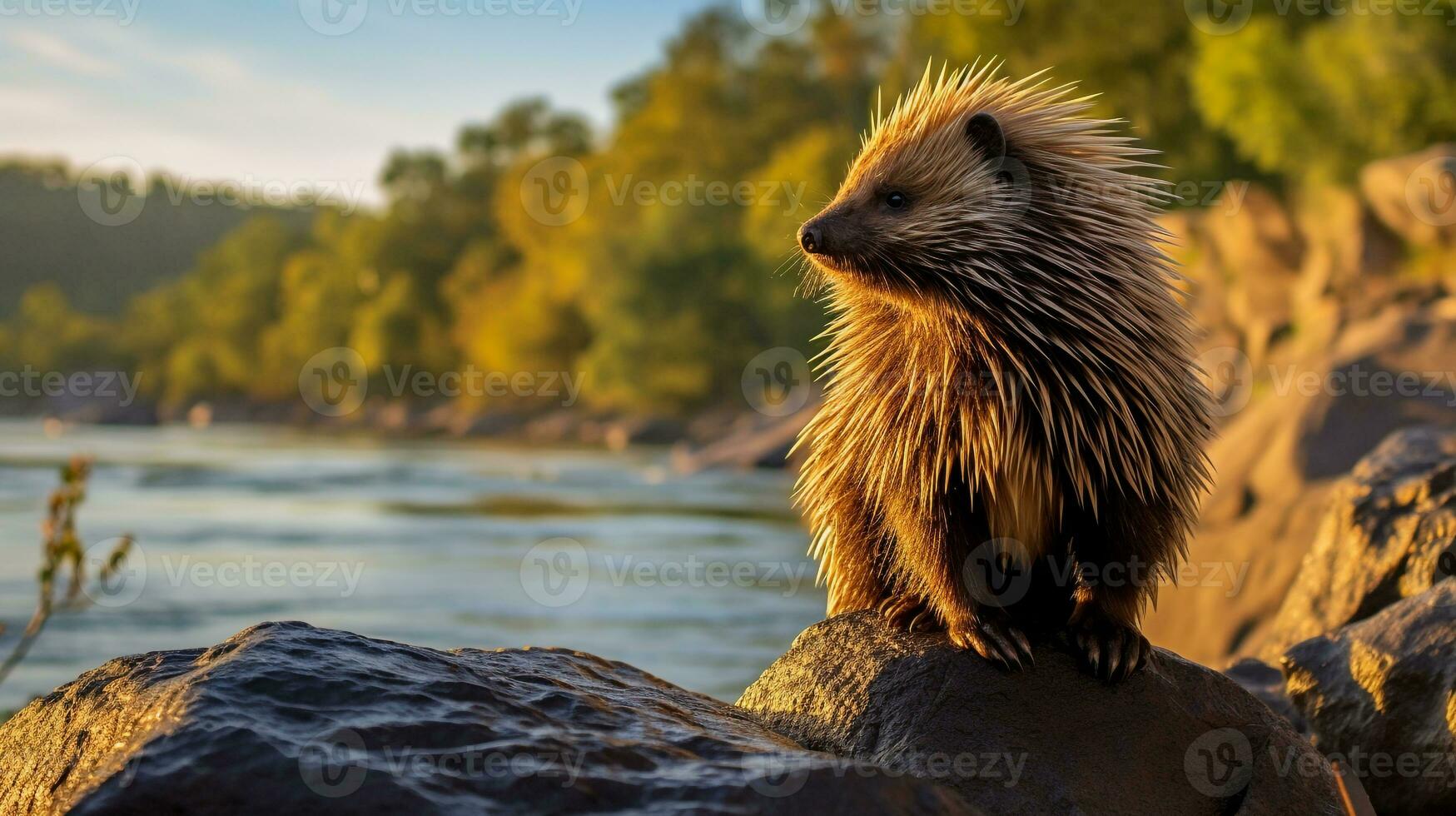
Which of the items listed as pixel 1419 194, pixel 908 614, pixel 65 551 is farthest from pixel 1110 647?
pixel 1419 194

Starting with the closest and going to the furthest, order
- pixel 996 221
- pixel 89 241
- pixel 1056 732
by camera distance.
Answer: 1. pixel 1056 732
2. pixel 996 221
3. pixel 89 241

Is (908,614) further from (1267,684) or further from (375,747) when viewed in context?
(1267,684)

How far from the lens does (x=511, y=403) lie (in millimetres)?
79625

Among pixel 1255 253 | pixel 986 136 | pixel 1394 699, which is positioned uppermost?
pixel 1255 253

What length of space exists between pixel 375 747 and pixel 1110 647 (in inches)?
110

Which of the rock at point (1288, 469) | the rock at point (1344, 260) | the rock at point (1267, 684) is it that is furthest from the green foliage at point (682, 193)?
the rock at point (1288, 469)

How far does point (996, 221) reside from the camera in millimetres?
5348

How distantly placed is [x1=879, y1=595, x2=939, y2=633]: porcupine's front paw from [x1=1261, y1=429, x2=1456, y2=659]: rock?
3144mm

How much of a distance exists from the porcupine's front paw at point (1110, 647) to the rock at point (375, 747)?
1.28 metres

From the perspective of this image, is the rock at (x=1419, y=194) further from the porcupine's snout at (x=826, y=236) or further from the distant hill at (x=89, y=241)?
the distant hill at (x=89, y=241)

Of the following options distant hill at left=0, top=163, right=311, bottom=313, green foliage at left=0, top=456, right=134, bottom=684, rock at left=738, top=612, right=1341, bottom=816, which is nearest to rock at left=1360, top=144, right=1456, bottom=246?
rock at left=738, top=612, right=1341, bottom=816

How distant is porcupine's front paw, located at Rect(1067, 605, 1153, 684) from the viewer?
515cm

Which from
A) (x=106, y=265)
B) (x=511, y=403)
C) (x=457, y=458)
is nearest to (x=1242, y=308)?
(x=457, y=458)

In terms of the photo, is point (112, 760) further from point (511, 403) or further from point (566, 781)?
point (511, 403)
